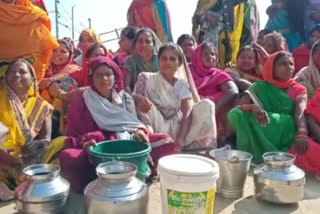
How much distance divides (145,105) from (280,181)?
54.7 inches

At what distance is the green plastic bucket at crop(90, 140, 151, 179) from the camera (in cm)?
256

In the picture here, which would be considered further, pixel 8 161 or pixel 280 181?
pixel 8 161

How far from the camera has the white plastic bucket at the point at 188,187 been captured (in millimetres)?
2152

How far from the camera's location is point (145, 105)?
351cm

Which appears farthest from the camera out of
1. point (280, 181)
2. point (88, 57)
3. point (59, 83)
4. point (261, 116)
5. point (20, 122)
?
point (88, 57)

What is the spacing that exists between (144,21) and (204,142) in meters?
2.88

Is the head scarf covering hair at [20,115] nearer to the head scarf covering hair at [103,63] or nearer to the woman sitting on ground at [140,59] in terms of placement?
the head scarf covering hair at [103,63]

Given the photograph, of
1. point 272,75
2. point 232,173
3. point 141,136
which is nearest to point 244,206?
point 232,173

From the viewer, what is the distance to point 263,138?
355 centimetres

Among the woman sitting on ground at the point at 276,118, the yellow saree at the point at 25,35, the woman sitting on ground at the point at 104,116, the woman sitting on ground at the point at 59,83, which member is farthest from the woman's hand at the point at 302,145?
the yellow saree at the point at 25,35

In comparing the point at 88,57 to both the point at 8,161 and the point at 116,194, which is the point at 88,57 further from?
A: the point at 116,194

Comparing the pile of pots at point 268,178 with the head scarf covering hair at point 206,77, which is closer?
the pile of pots at point 268,178

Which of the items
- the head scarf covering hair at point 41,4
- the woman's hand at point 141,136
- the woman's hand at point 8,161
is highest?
the head scarf covering hair at point 41,4

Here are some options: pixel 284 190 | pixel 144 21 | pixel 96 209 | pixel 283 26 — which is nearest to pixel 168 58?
pixel 284 190
